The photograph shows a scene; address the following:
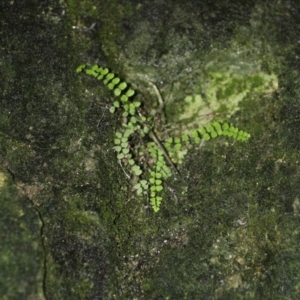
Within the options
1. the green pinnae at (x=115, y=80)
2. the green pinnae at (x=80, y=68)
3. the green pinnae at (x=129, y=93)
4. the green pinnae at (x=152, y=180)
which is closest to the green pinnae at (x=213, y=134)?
the green pinnae at (x=152, y=180)

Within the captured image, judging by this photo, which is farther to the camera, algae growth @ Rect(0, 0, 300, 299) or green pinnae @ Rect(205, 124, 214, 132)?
green pinnae @ Rect(205, 124, 214, 132)

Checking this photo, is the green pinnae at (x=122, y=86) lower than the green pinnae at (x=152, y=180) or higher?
higher

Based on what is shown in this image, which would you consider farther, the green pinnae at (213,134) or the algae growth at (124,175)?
the green pinnae at (213,134)

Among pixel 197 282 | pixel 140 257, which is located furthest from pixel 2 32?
pixel 197 282

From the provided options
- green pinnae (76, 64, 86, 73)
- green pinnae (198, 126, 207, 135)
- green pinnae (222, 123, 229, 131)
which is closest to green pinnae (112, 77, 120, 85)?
green pinnae (76, 64, 86, 73)

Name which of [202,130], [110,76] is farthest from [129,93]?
[202,130]

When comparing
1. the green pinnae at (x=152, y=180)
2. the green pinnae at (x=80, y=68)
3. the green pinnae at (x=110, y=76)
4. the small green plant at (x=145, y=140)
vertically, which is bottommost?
the green pinnae at (x=152, y=180)

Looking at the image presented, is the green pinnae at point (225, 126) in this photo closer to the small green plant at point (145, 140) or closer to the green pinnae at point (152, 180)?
the small green plant at point (145, 140)

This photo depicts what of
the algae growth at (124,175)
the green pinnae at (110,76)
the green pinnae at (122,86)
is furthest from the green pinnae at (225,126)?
the green pinnae at (110,76)

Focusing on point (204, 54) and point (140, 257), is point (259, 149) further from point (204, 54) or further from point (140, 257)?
point (140, 257)

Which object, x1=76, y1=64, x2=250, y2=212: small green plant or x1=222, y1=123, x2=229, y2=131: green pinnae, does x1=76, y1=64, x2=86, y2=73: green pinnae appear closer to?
x1=76, y1=64, x2=250, y2=212: small green plant
